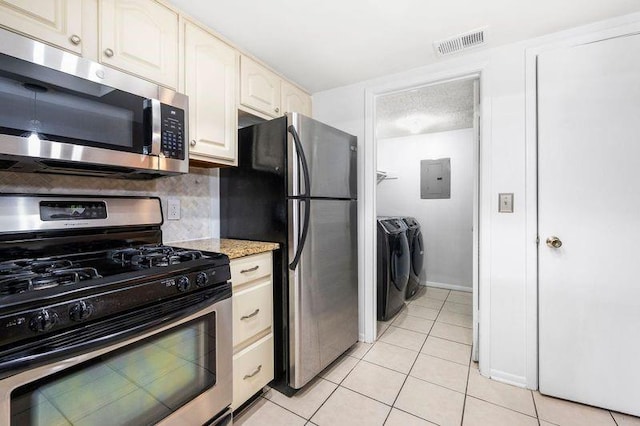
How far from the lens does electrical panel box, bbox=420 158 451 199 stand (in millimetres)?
3814

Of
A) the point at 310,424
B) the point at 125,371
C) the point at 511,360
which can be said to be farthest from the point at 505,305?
the point at 125,371

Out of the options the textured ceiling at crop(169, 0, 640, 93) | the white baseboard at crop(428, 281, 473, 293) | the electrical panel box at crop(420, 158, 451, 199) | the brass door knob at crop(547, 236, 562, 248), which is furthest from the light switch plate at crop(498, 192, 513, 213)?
the white baseboard at crop(428, 281, 473, 293)

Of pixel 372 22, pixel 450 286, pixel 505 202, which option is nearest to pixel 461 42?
pixel 372 22

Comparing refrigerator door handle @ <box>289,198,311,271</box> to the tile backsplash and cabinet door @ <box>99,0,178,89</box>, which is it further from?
cabinet door @ <box>99,0,178,89</box>

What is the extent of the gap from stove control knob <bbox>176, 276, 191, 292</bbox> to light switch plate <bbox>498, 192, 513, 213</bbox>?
6.13ft

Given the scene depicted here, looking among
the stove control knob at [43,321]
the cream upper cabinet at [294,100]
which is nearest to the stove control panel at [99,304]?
the stove control knob at [43,321]

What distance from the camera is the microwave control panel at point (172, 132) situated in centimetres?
131

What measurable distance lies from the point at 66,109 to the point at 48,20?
1.07ft

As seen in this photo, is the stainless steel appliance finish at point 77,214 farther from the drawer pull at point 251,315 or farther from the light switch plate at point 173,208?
the drawer pull at point 251,315

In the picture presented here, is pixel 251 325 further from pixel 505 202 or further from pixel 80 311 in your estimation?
pixel 505 202

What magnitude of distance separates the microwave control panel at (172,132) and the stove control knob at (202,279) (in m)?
0.60

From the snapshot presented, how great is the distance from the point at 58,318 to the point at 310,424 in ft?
4.13

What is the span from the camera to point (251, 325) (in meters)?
1.55

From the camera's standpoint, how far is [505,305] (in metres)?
1.82
